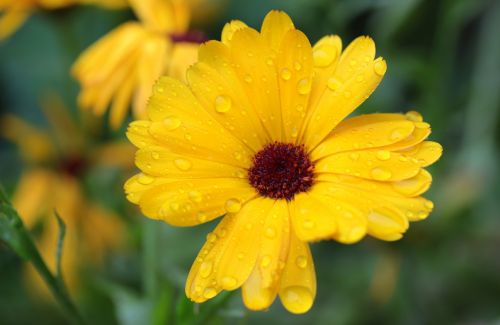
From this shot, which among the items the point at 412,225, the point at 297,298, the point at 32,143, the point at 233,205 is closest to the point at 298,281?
the point at 297,298

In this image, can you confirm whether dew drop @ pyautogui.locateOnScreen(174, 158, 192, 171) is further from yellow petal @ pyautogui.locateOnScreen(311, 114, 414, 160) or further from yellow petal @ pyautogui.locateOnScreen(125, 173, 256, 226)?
yellow petal @ pyautogui.locateOnScreen(311, 114, 414, 160)

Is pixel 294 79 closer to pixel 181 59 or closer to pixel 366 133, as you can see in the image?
pixel 366 133

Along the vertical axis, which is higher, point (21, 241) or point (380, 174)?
point (380, 174)

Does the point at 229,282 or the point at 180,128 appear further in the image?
the point at 180,128

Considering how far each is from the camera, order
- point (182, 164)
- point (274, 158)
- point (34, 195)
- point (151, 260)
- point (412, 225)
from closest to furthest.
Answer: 1. point (182, 164)
2. point (274, 158)
3. point (151, 260)
4. point (412, 225)
5. point (34, 195)

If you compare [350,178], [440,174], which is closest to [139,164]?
[350,178]

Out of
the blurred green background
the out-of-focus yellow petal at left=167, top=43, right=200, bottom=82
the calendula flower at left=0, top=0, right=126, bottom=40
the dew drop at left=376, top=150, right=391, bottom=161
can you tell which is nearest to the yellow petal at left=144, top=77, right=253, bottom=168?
the dew drop at left=376, top=150, right=391, bottom=161
